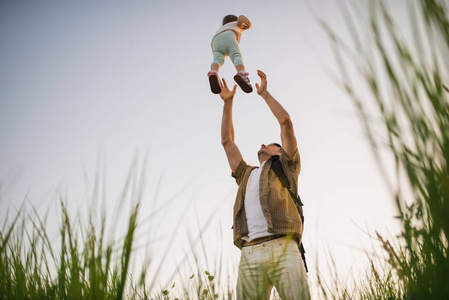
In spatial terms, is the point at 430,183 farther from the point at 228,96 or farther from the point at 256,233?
the point at 228,96

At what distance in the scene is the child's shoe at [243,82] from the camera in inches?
161

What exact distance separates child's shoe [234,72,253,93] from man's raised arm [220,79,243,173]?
4.4 inches

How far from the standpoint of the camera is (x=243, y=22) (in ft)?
16.8

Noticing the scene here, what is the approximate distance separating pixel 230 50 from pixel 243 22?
0.74m

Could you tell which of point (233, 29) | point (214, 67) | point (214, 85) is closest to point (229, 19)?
point (233, 29)

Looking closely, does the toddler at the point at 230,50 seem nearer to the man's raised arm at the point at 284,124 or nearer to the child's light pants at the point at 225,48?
the child's light pants at the point at 225,48

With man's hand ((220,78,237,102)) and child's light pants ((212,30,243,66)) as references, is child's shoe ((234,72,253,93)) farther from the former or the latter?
child's light pants ((212,30,243,66))

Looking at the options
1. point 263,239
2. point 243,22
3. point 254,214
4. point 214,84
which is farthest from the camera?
point 243,22

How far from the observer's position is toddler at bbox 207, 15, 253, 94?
4.08m

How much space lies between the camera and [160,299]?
2.19 meters

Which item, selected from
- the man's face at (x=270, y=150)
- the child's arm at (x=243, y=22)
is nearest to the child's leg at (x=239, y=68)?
the child's arm at (x=243, y=22)

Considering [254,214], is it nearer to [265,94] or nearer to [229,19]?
[265,94]

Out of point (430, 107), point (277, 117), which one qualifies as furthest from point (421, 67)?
point (277, 117)

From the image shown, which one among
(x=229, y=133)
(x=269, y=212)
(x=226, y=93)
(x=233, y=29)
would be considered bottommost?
(x=269, y=212)
